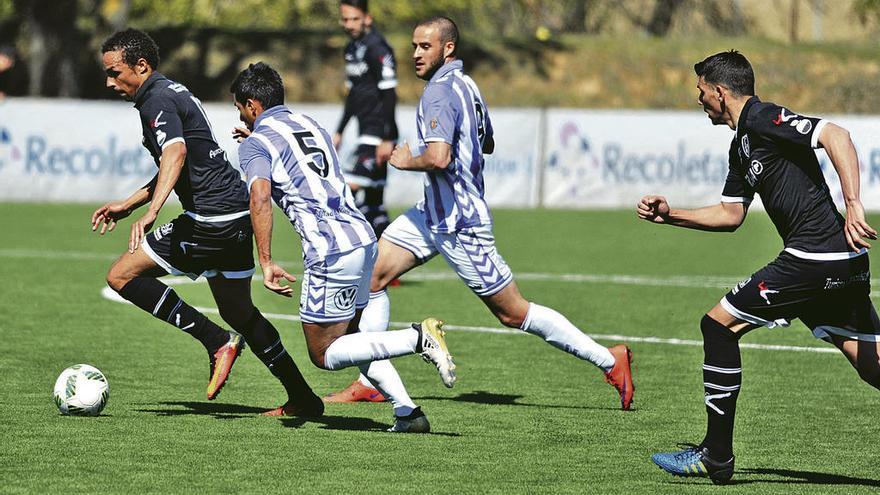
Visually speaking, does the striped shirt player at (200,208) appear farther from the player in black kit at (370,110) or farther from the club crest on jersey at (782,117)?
the player in black kit at (370,110)

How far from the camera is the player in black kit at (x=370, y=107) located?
13.3 meters

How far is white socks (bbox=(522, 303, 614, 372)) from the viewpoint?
809 centimetres

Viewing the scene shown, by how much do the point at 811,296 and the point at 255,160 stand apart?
2777mm

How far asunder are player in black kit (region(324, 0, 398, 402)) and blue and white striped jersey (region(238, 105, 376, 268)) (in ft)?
19.1

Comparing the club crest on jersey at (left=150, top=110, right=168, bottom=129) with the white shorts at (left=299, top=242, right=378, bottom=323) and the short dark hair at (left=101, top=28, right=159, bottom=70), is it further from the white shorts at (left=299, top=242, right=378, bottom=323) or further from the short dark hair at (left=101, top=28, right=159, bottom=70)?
the white shorts at (left=299, top=242, right=378, bottom=323)

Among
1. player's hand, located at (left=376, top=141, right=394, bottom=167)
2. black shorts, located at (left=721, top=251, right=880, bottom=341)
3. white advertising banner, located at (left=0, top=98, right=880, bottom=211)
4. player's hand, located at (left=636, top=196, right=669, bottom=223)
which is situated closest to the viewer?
black shorts, located at (left=721, top=251, right=880, bottom=341)

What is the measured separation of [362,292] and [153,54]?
72.4 inches

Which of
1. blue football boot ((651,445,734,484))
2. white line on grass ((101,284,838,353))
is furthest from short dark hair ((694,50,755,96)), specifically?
white line on grass ((101,284,838,353))

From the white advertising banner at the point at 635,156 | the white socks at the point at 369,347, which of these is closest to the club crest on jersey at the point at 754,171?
the white socks at the point at 369,347

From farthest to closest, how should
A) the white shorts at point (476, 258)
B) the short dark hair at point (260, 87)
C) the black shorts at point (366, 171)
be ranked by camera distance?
the black shorts at point (366, 171) → the white shorts at point (476, 258) → the short dark hair at point (260, 87)

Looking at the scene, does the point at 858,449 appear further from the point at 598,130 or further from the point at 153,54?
the point at 598,130

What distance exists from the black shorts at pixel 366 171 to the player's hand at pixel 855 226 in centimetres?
787

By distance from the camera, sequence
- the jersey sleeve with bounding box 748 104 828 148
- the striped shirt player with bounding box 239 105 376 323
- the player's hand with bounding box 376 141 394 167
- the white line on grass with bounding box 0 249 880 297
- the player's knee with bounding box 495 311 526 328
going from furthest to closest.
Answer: the white line on grass with bounding box 0 249 880 297 < the player's hand with bounding box 376 141 394 167 < the player's knee with bounding box 495 311 526 328 < the striped shirt player with bounding box 239 105 376 323 < the jersey sleeve with bounding box 748 104 828 148

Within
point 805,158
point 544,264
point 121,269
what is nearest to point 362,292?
point 121,269
